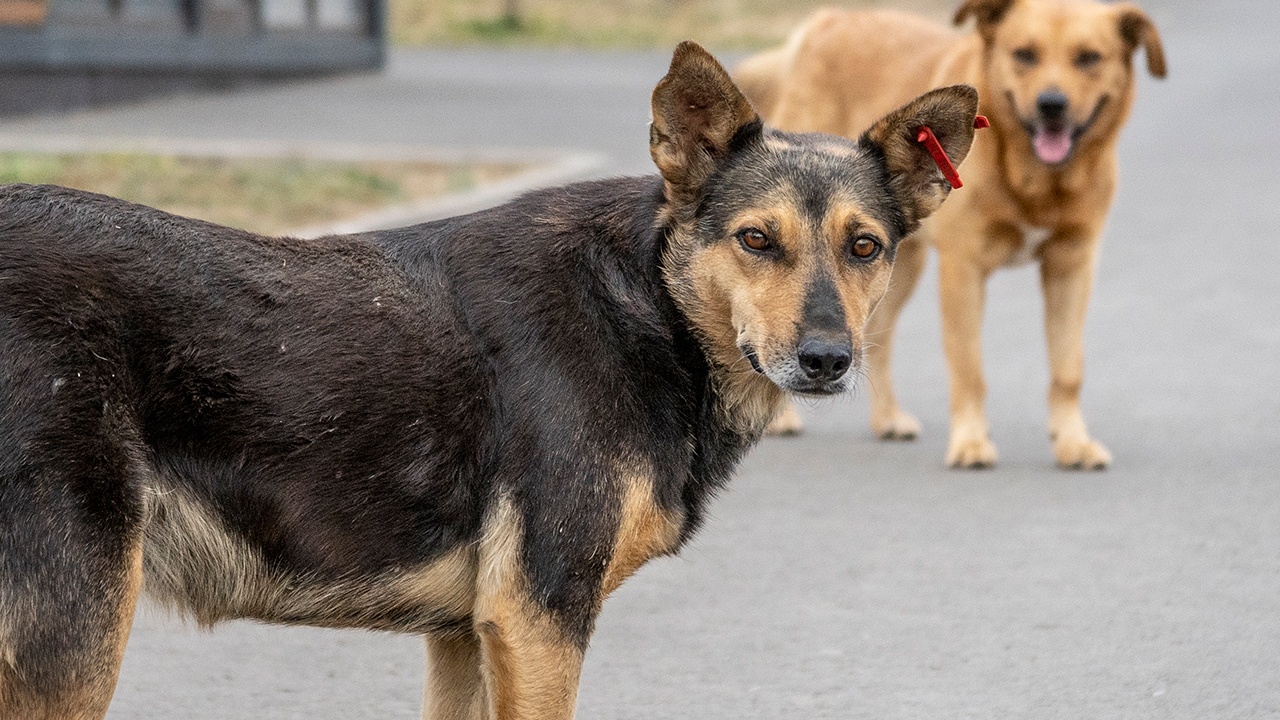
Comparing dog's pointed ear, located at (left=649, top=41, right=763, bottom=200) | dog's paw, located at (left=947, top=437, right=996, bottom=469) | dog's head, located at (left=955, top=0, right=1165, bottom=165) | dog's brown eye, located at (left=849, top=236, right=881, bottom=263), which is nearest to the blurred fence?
dog's head, located at (left=955, top=0, right=1165, bottom=165)

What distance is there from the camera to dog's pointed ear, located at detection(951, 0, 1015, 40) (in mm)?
8195

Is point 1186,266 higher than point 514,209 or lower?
lower

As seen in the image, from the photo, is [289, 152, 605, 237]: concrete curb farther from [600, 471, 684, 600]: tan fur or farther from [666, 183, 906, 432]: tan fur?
[600, 471, 684, 600]: tan fur

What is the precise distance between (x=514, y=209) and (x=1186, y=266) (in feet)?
30.1

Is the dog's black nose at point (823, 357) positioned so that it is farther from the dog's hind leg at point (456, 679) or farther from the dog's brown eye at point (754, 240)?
the dog's hind leg at point (456, 679)

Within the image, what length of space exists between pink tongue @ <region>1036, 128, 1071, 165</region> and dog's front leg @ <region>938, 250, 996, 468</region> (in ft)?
1.89

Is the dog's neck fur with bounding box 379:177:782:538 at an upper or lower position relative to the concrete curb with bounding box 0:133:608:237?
upper

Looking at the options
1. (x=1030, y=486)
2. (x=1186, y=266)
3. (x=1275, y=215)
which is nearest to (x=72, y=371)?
(x=1030, y=486)

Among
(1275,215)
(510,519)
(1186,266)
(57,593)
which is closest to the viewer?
(57,593)

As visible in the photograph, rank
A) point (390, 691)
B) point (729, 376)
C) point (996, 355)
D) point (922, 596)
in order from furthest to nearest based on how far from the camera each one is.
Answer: point (996, 355) < point (922, 596) < point (390, 691) < point (729, 376)

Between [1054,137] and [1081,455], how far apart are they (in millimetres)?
1443

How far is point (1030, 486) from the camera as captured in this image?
760 centimetres

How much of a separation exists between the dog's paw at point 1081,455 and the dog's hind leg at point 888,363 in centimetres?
81

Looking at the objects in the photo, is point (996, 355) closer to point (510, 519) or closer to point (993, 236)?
point (993, 236)
